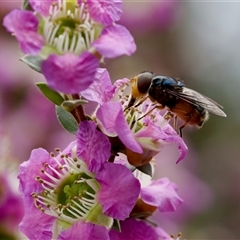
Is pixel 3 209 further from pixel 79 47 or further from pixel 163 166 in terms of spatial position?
pixel 163 166

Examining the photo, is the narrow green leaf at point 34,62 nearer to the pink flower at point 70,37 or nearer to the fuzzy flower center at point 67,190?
the pink flower at point 70,37

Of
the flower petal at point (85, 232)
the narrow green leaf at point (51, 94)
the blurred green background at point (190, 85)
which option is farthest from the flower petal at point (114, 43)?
the blurred green background at point (190, 85)

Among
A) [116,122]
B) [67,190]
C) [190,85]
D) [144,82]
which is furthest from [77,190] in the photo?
[190,85]

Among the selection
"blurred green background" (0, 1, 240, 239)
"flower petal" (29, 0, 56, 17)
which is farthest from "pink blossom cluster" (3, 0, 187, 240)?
"blurred green background" (0, 1, 240, 239)

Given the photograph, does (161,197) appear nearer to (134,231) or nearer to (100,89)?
(134,231)

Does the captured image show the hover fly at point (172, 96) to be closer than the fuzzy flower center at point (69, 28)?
No

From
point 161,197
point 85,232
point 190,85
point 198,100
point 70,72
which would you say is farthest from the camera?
point 190,85
